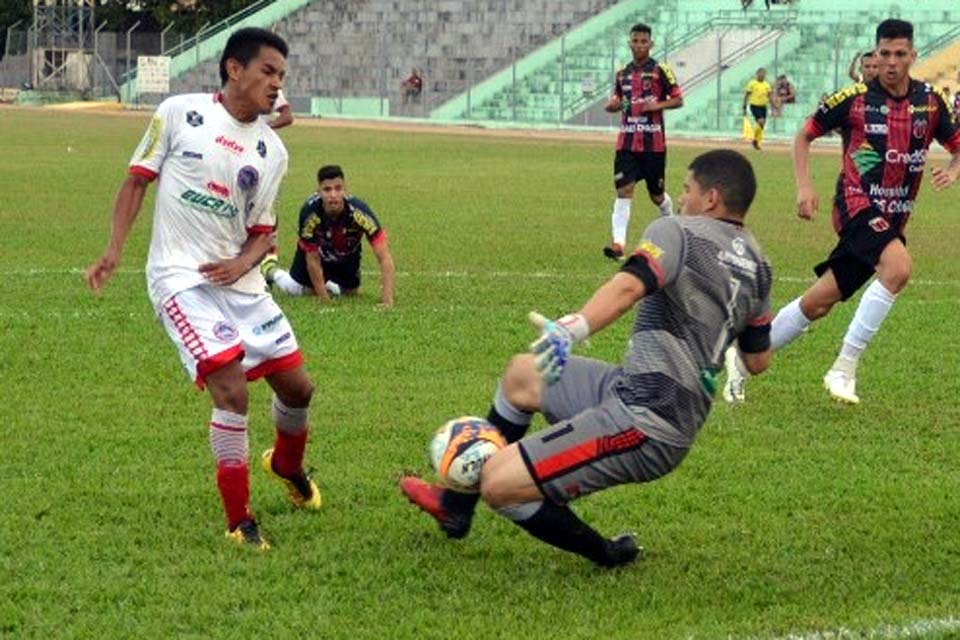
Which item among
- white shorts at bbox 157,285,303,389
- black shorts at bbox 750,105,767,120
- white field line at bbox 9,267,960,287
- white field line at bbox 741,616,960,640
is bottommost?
white field line at bbox 9,267,960,287

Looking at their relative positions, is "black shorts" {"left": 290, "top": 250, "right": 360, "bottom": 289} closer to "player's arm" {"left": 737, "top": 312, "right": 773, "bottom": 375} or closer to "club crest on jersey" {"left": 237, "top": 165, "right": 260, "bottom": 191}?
"club crest on jersey" {"left": 237, "top": 165, "right": 260, "bottom": 191}

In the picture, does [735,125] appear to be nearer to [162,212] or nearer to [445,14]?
[445,14]

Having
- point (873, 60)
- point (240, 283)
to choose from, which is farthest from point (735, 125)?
point (240, 283)

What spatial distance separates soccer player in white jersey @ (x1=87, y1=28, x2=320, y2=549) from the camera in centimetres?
756

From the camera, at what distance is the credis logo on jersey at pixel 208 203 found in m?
7.66

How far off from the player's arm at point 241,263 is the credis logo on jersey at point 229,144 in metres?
0.36

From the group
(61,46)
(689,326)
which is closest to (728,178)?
(689,326)

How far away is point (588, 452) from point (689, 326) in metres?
0.59

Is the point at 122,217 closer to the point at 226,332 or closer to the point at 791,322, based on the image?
the point at 226,332

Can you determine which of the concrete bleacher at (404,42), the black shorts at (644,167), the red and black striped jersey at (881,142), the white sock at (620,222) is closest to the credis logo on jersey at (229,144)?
the red and black striped jersey at (881,142)

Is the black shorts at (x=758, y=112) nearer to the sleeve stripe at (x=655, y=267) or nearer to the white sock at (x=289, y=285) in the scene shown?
the white sock at (x=289, y=285)

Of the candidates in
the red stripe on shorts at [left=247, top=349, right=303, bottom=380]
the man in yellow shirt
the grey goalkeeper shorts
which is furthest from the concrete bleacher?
the grey goalkeeper shorts

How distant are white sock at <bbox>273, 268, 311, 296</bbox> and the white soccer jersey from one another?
790 cm

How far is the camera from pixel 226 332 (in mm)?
7594
